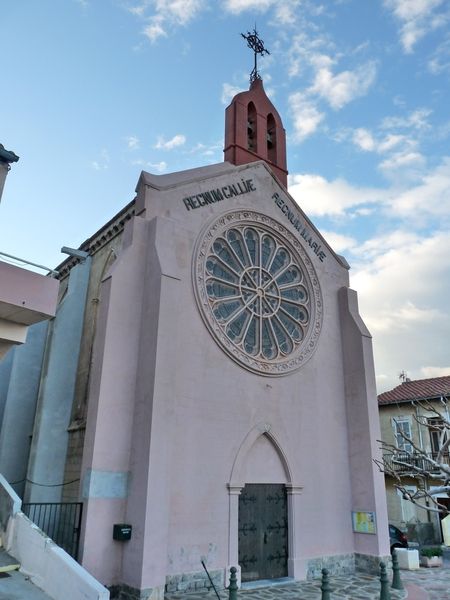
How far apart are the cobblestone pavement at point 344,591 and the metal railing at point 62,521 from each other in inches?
86.7

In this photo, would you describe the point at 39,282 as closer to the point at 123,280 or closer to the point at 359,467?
the point at 123,280

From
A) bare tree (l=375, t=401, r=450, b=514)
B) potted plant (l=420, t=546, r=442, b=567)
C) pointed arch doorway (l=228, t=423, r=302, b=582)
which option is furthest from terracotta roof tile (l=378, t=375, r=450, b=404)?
bare tree (l=375, t=401, r=450, b=514)

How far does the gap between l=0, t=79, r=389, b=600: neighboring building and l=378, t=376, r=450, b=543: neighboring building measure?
772 cm

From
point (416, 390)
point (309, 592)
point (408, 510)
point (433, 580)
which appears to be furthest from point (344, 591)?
point (416, 390)

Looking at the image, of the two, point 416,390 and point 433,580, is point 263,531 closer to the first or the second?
point 433,580

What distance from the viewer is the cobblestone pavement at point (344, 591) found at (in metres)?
10.3

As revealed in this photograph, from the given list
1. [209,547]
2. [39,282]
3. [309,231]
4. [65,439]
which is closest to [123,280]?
[39,282]

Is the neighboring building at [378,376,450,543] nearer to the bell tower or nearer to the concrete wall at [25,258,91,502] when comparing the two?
the bell tower

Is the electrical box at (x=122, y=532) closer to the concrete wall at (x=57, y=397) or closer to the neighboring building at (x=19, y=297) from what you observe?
the concrete wall at (x=57, y=397)

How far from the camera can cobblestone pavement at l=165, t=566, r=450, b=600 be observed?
405 inches

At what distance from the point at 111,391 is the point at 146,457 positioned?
1607mm

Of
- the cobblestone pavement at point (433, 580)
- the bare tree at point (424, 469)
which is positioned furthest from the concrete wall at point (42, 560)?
the cobblestone pavement at point (433, 580)

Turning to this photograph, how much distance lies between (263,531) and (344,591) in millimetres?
2220

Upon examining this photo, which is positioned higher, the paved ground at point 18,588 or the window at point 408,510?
the window at point 408,510
